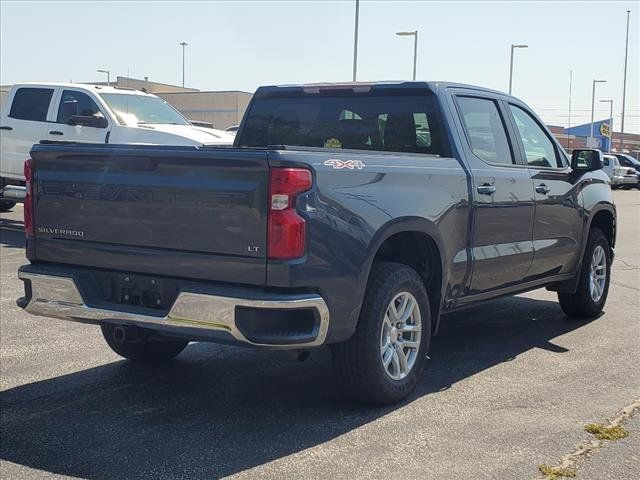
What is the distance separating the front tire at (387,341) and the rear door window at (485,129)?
1.34m

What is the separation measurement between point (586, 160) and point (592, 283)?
1.18 m

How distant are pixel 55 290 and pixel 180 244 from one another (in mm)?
916

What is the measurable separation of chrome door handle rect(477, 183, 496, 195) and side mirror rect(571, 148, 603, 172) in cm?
163

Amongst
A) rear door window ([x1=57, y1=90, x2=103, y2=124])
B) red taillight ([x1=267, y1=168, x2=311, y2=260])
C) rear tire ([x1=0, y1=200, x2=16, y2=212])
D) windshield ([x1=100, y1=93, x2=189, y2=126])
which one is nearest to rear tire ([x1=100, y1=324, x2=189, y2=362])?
red taillight ([x1=267, y1=168, x2=311, y2=260])

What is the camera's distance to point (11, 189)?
12367 millimetres

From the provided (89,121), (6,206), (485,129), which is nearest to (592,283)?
(485,129)

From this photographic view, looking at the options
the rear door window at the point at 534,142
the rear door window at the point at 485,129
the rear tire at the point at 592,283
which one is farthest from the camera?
the rear tire at the point at 592,283

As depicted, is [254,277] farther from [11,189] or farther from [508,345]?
[11,189]

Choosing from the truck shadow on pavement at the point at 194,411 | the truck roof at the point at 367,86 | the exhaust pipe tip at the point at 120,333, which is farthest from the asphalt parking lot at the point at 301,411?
the truck roof at the point at 367,86

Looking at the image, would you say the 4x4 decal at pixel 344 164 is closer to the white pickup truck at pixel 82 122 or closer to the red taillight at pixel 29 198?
the red taillight at pixel 29 198

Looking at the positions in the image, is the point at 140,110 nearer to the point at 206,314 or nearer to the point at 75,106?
the point at 75,106

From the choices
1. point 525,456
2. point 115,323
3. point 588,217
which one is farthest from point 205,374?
point 588,217

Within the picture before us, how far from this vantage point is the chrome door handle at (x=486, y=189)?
5.75 m

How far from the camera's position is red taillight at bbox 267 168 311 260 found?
13.8 feet
